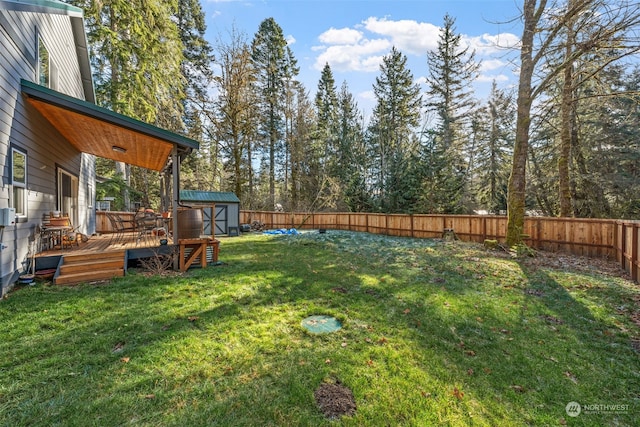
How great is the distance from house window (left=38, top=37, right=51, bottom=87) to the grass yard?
4.20m

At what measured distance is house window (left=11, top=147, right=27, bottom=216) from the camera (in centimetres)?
427

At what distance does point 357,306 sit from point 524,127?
26.0ft

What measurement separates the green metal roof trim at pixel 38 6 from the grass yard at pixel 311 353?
4.18 metres

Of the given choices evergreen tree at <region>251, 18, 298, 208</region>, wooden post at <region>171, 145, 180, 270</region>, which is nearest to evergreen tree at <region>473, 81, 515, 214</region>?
evergreen tree at <region>251, 18, 298, 208</region>

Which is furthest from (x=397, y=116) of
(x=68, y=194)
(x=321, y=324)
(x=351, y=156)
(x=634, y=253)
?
(x=321, y=324)

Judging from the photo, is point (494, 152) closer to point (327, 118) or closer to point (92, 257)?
point (327, 118)

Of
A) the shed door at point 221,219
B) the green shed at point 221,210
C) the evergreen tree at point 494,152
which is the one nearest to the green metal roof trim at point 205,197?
the green shed at point 221,210

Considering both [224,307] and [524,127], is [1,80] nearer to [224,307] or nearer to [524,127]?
[224,307]

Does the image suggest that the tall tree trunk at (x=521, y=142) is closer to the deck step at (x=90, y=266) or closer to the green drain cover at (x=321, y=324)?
the green drain cover at (x=321, y=324)

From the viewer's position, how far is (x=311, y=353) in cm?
300

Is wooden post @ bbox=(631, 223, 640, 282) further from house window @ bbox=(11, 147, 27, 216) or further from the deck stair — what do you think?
house window @ bbox=(11, 147, 27, 216)

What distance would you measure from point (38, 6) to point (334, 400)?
7563mm

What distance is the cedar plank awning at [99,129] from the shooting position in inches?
183

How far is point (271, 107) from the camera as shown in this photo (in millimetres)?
21406
